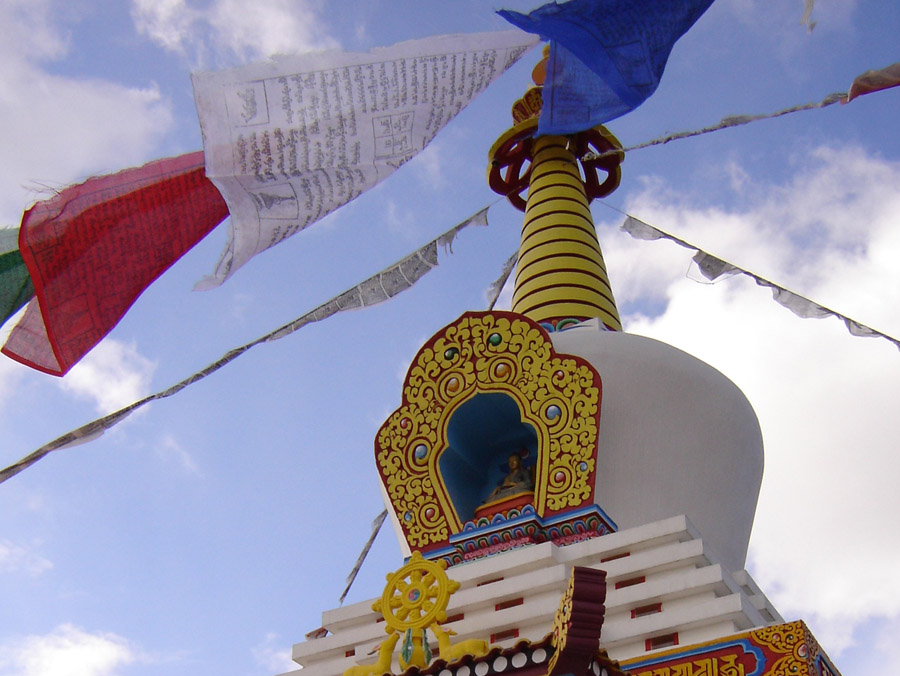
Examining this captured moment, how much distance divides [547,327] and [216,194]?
175 inches

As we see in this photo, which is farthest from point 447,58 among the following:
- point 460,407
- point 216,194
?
point 460,407

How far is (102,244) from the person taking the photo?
7.11 m

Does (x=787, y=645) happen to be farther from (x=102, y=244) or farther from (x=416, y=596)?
(x=102, y=244)

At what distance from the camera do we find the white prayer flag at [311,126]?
22.2 ft

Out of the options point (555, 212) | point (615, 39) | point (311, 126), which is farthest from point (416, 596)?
point (555, 212)

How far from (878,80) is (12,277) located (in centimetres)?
510

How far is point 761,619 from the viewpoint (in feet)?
24.6

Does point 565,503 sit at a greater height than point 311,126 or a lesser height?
lesser

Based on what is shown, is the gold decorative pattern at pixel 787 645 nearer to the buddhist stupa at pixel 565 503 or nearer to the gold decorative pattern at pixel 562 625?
the buddhist stupa at pixel 565 503

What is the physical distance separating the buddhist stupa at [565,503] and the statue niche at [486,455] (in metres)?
0.02

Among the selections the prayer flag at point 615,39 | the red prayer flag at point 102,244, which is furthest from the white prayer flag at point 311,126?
the prayer flag at point 615,39

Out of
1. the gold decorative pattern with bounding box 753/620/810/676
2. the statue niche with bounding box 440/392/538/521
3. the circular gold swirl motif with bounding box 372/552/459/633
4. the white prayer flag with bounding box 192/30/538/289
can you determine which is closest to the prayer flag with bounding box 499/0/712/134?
the white prayer flag with bounding box 192/30/538/289

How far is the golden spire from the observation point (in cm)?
1139

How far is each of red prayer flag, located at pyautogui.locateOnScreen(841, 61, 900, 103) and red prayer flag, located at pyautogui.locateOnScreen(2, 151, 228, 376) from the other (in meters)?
3.75
